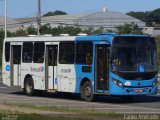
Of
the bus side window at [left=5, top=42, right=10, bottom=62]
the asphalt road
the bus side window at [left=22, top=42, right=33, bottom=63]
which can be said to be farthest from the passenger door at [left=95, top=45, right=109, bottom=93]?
the bus side window at [left=5, top=42, right=10, bottom=62]

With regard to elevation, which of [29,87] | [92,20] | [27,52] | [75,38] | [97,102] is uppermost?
[92,20]

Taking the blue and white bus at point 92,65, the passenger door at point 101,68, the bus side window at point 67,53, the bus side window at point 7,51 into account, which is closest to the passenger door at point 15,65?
the bus side window at point 7,51

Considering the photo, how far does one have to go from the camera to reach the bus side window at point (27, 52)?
29755 mm

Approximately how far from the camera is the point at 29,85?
3005 cm

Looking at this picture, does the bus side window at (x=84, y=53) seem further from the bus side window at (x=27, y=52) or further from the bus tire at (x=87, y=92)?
the bus side window at (x=27, y=52)

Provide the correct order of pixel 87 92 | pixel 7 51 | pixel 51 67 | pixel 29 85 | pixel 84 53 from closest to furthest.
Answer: pixel 87 92
pixel 84 53
pixel 51 67
pixel 29 85
pixel 7 51

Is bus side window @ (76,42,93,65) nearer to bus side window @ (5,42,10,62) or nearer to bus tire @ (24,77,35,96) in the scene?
bus tire @ (24,77,35,96)

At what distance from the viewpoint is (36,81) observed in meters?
29.5

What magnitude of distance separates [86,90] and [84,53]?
160 centimetres

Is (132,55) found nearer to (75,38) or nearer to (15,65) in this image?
(75,38)

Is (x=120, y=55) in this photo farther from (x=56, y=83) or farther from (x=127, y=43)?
(x=56, y=83)

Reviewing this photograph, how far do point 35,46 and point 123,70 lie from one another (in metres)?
6.02

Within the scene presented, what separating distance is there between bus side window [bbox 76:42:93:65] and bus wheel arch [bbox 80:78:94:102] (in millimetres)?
820

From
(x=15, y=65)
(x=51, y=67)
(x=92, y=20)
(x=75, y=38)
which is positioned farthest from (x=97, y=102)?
(x=92, y=20)
